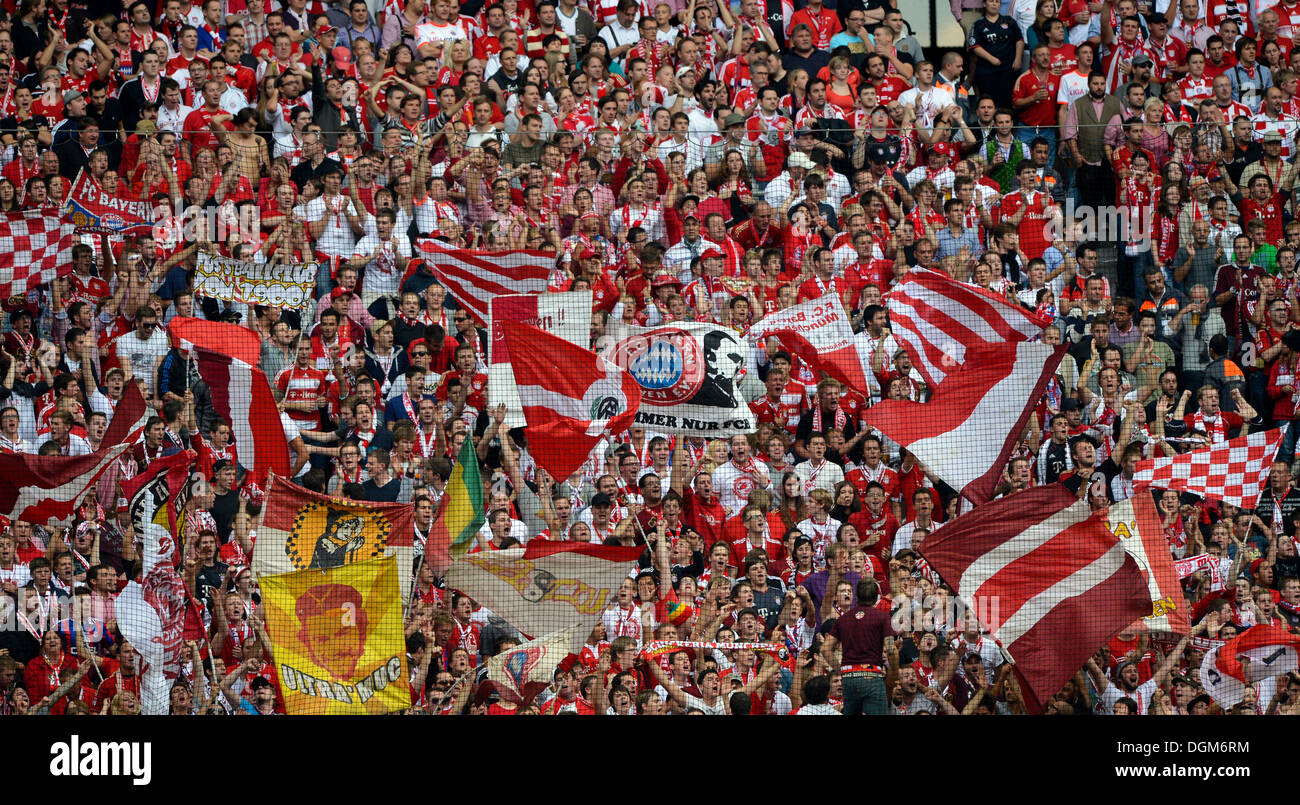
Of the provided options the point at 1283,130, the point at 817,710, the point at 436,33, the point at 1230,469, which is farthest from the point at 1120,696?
the point at 436,33

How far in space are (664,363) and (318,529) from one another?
2715 millimetres

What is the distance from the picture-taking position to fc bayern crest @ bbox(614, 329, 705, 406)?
15.7 metres

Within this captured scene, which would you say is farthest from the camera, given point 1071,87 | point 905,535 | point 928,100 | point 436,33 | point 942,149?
point 1071,87

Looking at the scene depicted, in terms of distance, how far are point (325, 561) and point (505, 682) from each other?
1.38 meters

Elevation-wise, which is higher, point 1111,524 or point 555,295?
point 555,295

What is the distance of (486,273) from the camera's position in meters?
16.2

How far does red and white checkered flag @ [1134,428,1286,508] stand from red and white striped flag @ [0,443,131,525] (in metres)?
6.85

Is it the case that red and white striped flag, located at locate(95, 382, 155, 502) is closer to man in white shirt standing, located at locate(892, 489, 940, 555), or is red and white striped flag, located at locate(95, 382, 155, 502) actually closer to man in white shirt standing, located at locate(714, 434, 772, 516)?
man in white shirt standing, located at locate(714, 434, 772, 516)

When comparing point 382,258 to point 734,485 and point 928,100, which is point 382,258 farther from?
point 928,100

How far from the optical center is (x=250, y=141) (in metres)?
16.7

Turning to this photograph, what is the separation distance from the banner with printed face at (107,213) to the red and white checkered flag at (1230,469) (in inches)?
284

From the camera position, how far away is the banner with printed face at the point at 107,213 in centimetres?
1652
